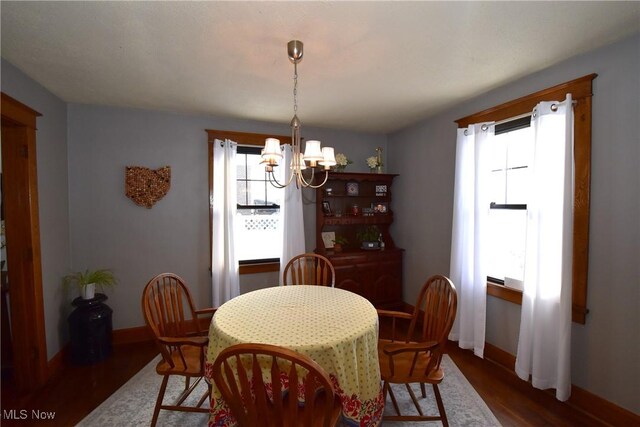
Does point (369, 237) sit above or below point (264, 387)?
above

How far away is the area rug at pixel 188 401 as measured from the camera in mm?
1924

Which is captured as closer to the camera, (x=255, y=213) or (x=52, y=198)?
(x=52, y=198)

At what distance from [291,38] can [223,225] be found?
7.15 feet

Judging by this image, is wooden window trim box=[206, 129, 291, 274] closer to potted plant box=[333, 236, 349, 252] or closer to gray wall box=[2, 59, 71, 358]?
potted plant box=[333, 236, 349, 252]

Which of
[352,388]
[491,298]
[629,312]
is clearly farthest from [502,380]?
[352,388]

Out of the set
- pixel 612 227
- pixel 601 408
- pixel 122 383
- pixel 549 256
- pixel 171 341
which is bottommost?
pixel 122 383

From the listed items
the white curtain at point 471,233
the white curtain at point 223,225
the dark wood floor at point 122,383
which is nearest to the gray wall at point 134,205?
the white curtain at point 223,225

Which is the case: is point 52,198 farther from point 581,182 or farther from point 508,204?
point 581,182

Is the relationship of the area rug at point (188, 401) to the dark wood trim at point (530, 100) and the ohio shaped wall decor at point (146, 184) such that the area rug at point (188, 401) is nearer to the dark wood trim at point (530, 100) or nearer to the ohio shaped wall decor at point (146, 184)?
the ohio shaped wall decor at point (146, 184)

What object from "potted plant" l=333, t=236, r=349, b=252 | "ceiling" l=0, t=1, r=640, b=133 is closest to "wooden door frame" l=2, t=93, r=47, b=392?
"ceiling" l=0, t=1, r=640, b=133

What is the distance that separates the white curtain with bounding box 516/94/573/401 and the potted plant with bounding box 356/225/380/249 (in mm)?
1769

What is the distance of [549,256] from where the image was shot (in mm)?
2117

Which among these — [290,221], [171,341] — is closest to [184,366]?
[171,341]

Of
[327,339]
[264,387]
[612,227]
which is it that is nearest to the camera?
[264,387]
